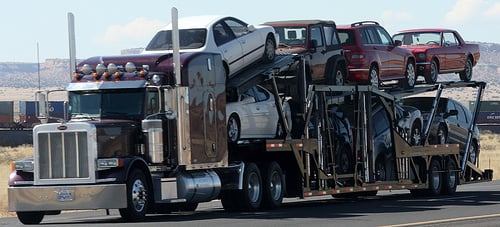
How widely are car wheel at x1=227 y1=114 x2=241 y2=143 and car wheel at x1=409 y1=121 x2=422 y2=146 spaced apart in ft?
22.1

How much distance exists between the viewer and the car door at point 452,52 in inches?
1127

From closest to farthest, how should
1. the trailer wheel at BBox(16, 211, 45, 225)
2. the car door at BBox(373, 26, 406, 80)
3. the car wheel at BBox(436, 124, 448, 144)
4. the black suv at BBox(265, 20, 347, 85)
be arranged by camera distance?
1. the trailer wheel at BBox(16, 211, 45, 225)
2. the black suv at BBox(265, 20, 347, 85)
3. the car door at BBox(373, 26, 406, 80)
4. the car wheel at BBox(436, 124, 448, 144)

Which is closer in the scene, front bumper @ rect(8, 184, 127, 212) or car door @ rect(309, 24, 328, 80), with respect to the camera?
front bumper @ rect(8, 184, 127, 212)

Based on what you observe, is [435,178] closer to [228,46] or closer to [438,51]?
[438,51]

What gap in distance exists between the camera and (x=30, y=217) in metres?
18.0

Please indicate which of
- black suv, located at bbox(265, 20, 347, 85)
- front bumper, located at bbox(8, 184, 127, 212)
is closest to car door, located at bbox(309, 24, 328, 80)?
black suv, located at bbox(265, 20, 347, 85)

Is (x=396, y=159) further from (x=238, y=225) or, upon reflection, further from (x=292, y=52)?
(x=238, y=225)

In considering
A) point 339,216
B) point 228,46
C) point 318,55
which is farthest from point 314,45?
point 339,216

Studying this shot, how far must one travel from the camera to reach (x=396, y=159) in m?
25.2

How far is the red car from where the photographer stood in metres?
27.8

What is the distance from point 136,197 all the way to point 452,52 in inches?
531

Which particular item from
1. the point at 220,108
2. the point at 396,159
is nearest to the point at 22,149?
the point at 396,159

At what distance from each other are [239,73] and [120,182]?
13.6 ft

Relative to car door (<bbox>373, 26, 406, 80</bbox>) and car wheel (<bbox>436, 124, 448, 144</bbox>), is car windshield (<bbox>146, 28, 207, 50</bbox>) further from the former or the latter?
car wheel (<bbox>436, 124, 448, 144</bbox>)
